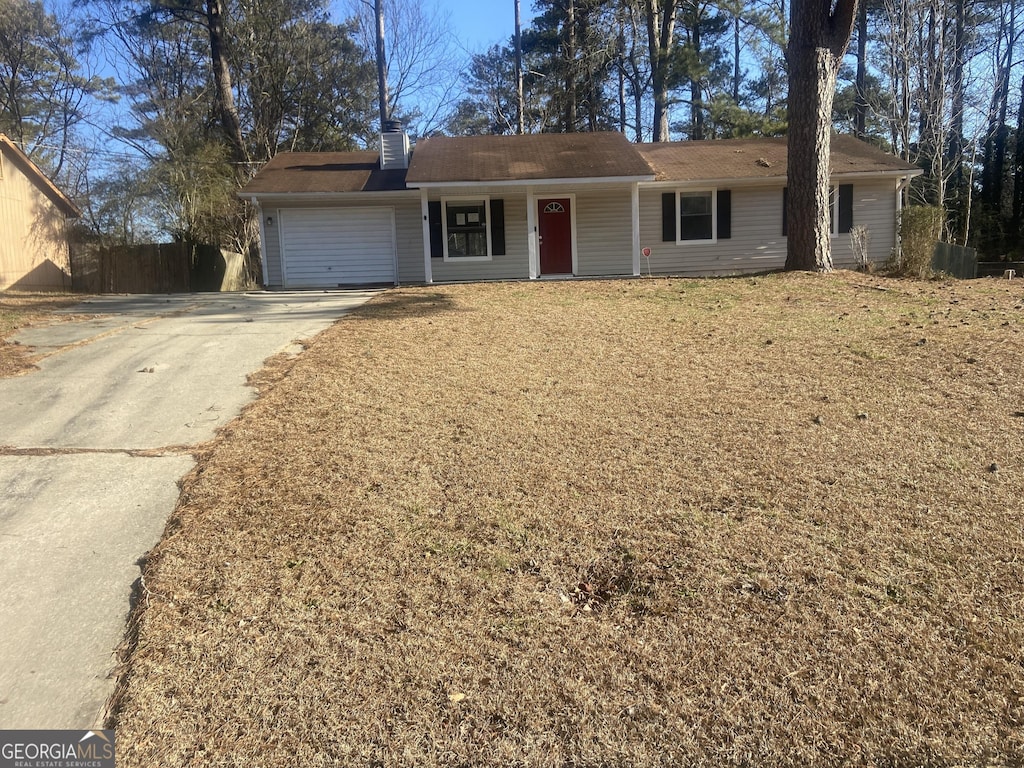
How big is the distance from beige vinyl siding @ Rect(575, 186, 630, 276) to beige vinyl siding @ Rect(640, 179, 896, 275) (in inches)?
17.2

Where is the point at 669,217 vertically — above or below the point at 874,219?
above

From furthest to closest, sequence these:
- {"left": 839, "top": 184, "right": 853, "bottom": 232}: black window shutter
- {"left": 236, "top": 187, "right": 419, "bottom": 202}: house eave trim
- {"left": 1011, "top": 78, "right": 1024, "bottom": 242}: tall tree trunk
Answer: {"left": 1011, "top": 78, "right": 1024, "bottom": 242}: tall tree trunk < {"left": 839, "top": 184, "right": 853, "bottom": 232}: black window shutter < {"left": 236, "top": 187, "right": 419, "bottom": 202}: house eave trim

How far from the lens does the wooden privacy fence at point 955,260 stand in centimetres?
1722

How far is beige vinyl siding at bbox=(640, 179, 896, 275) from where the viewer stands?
57.5 feet

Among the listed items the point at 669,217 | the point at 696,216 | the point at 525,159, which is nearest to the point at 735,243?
the point at 696,216

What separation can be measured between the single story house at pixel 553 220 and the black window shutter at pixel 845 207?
36mm

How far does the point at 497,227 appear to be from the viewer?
17062 mm

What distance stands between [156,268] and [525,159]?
12757 millimetres

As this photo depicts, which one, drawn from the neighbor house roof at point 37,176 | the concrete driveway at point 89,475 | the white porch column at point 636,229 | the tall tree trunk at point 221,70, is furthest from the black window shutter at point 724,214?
the neighbor house roof at point 37,176

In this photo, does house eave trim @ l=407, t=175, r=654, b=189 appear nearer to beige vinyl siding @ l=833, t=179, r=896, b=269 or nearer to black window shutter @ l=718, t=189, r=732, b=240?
black window shutter @ l=718, t=189, r=732, b=240

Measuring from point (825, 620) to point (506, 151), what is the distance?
54.3 feet

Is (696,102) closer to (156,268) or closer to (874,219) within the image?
(874,219)

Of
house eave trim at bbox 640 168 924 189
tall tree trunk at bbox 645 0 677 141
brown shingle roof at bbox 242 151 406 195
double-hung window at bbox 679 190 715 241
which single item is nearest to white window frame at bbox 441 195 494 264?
brown shingle roof at bbox 242 151 406 195

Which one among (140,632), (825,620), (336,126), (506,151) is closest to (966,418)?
(825,620)
